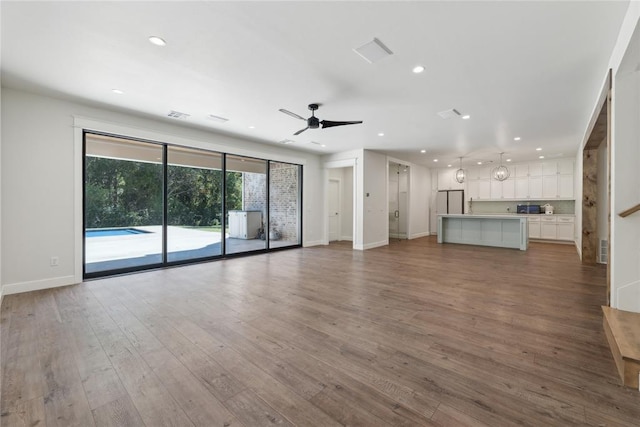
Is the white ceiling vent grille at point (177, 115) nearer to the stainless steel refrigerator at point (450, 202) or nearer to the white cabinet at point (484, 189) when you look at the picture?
the stainless steel refrigerator at point (450, 202)

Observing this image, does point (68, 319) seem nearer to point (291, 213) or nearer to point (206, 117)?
point (206, 117)

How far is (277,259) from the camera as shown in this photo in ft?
20.4

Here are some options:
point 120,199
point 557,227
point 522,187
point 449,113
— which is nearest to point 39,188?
point 120,199

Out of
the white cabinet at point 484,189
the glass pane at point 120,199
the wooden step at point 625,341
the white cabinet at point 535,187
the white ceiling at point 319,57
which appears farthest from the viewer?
the white cabinet at point 484,189

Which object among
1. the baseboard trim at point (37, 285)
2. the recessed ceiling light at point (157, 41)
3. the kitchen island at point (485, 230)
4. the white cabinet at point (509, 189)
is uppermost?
the recessed ceiling light at point (157, 41)

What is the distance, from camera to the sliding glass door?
4.70 meters

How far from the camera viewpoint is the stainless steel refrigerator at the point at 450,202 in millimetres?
10820

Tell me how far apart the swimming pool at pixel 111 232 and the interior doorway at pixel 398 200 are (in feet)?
26.2

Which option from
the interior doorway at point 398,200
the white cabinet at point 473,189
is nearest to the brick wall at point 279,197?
the interior doorway at point 398,200

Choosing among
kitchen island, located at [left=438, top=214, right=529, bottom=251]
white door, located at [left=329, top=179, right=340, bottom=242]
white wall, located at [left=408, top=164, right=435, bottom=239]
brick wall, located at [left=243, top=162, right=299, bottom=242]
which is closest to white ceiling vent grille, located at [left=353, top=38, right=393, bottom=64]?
brick wall, located at [left=243, top=162, right=299, bottom=242]

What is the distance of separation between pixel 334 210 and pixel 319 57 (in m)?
6.88

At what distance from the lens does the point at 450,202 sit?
11078 millimetres

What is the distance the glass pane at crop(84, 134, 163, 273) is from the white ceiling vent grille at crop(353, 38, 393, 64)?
171 inches

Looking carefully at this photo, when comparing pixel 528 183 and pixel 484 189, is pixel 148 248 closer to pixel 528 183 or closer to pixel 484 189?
pixel 484 189
